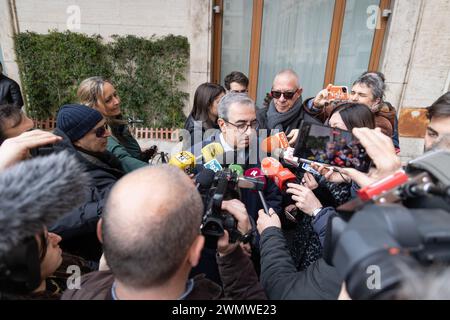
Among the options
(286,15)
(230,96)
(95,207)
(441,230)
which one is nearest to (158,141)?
(286,15)

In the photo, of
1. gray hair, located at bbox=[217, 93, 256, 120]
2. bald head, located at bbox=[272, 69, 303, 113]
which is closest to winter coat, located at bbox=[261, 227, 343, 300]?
gray hair, located at bbox=[217, 93, 256, 120]

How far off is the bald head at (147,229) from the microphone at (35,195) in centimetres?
16

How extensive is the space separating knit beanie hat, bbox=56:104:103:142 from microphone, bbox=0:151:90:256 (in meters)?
0.95

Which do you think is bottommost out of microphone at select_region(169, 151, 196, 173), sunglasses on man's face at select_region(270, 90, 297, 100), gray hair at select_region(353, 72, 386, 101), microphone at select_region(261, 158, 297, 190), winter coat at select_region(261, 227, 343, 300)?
winter coat at select_region(261, 227, 343, 300)

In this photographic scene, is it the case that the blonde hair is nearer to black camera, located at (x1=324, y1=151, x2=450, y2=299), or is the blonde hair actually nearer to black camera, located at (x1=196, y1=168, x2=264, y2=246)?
black camera, located at (x1=196, y1=168, x2=264, y2=246)

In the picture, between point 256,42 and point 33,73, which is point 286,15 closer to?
point 256,42

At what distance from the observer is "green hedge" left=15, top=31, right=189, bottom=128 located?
19.2 ft

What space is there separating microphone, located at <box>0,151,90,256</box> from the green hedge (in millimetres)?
5324

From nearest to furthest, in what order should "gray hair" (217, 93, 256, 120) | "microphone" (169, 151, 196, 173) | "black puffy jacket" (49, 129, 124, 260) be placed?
"black puffy jacket" (49, 129, 124, 260) < "microphone" (169, 151, 196, 173) < "gray hair" (217, 93, 256, 120)

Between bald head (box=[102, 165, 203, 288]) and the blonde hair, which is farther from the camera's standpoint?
the blonde hair

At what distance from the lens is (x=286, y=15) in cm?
565

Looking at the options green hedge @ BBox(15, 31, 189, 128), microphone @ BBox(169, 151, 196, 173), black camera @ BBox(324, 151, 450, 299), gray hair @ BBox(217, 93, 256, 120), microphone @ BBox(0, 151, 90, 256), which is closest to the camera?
black camera @ BBox(324, 151, 450, 299)

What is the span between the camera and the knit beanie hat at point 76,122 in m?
1.83

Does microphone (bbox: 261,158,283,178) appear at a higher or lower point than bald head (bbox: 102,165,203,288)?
lower
